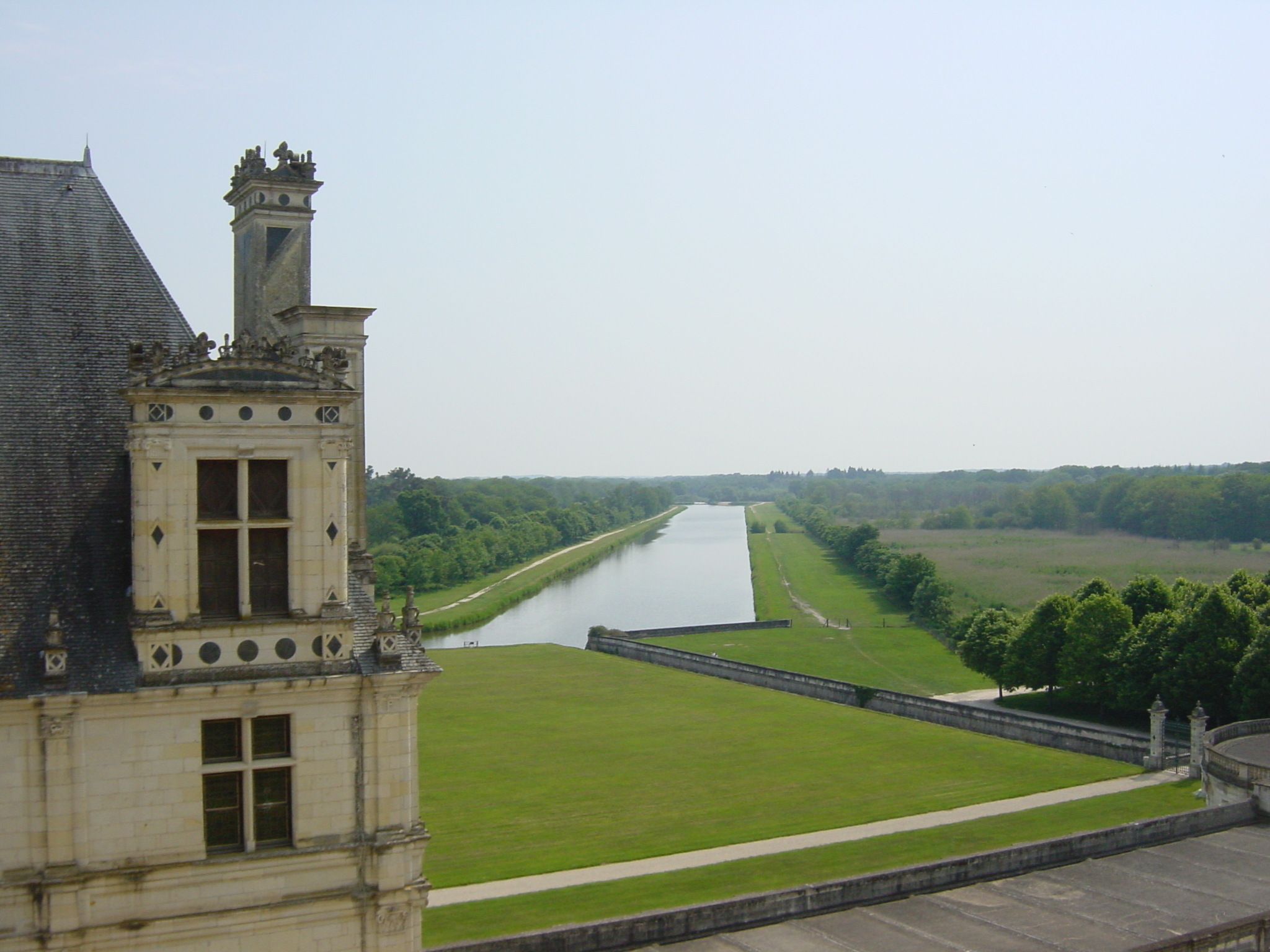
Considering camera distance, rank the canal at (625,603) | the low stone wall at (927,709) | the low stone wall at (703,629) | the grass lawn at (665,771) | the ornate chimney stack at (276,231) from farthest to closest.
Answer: the canal at (625,603), the low stone wall at (703,629), the low stone wall at (927,709), the grass lawn at (665,771), the ornate chimney stack at (276,231)

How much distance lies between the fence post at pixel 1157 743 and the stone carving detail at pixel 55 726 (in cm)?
3617

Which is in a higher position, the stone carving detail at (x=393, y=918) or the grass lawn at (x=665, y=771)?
Result: the stone carving detail at (x=393, y=918)

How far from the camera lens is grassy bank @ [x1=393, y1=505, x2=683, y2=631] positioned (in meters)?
101

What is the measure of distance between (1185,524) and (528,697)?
112730 mm

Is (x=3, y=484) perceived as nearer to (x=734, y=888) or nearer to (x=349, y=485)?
(x=349, y=485)

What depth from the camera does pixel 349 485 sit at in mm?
17859

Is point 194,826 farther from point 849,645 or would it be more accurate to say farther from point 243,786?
point 849,645

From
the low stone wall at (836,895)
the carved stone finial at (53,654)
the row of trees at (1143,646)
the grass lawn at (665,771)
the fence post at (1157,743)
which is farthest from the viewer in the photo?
the row of trees at (1143,646)

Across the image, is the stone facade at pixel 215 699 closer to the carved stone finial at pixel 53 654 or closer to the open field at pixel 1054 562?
the carved stone finial at pixel 53 654

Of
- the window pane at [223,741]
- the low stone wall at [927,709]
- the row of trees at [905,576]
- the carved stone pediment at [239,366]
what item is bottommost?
the low stone wall at [927,709]

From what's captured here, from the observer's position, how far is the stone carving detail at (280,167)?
17.8 metres

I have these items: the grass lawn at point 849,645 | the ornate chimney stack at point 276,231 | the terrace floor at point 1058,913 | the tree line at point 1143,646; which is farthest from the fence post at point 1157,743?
the ornate chimney stack at point 276,231

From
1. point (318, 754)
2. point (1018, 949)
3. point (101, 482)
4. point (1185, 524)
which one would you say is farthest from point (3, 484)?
point (1185, 524)

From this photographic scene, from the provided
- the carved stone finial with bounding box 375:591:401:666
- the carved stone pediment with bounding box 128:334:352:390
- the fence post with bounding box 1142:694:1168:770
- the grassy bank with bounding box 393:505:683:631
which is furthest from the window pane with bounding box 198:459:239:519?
the grassy bank with bounding box 393:505:683:631
